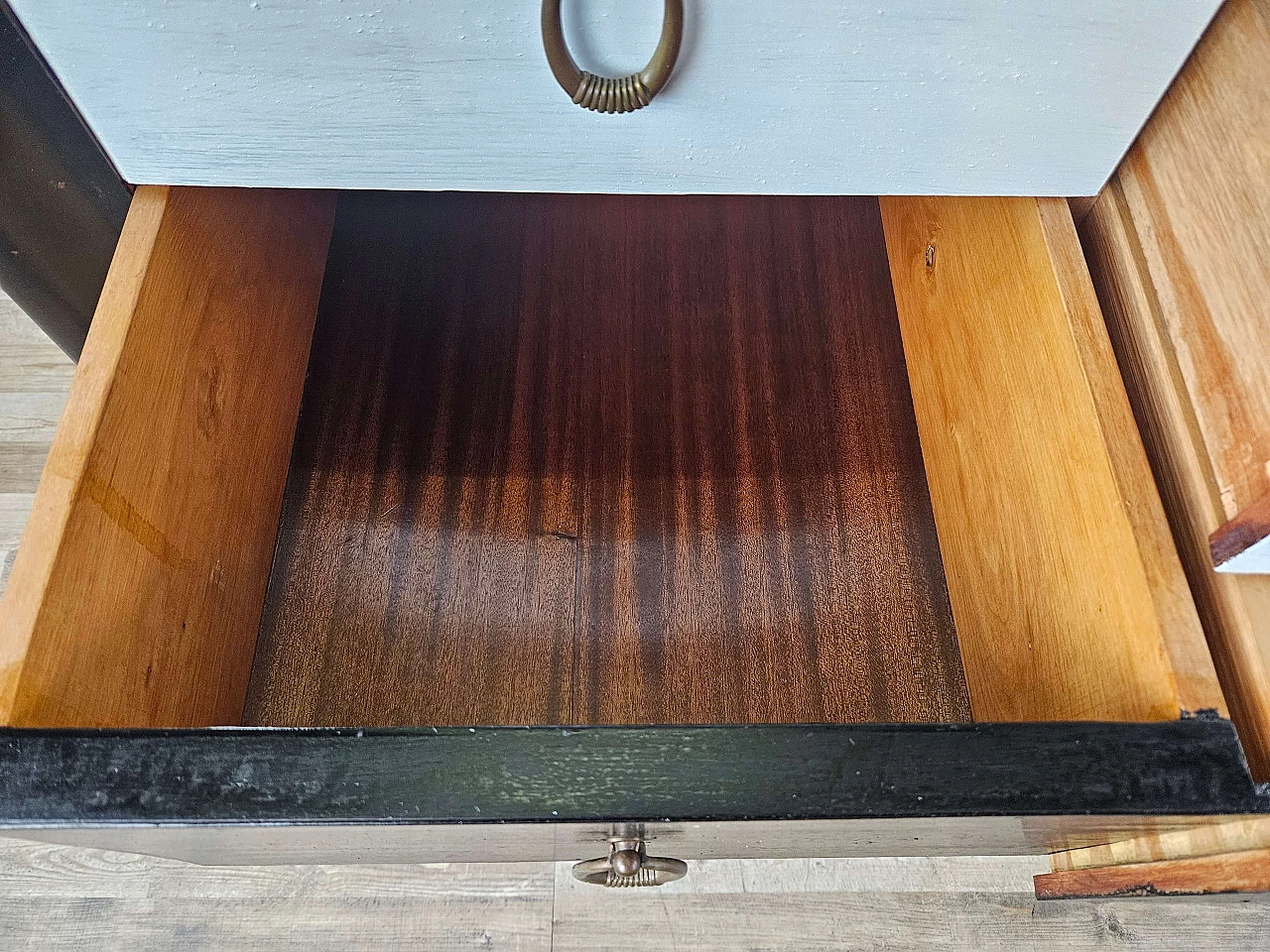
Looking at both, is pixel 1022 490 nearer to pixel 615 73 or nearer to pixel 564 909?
pixel 615 73

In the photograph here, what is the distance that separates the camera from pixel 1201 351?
1.49ft

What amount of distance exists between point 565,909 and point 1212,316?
1.94 ft

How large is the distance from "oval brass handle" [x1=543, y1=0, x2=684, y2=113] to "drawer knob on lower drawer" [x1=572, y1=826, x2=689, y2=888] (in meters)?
0.32

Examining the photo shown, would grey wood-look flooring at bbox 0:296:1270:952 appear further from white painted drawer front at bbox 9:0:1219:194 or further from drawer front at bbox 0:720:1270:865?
white painted drawer front at bbox 9:0:1219:194

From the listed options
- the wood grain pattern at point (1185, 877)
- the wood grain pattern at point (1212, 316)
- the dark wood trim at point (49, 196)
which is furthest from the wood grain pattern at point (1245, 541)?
the dark wood trim at point (49, 196)

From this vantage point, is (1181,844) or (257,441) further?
(257,441)

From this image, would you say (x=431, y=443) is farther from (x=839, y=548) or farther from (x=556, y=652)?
(x=839, y=548)

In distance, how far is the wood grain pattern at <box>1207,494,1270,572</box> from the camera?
0.40 m

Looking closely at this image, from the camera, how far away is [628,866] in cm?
48

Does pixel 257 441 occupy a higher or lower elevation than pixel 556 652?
higher

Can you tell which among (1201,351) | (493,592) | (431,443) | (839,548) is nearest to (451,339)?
(431,443)

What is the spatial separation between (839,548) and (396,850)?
316 mm

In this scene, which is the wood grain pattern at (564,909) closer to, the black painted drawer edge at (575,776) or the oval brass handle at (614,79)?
the black painted drawer edge at (575,776)

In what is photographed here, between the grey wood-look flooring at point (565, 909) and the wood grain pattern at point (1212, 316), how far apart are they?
0.39 metres
